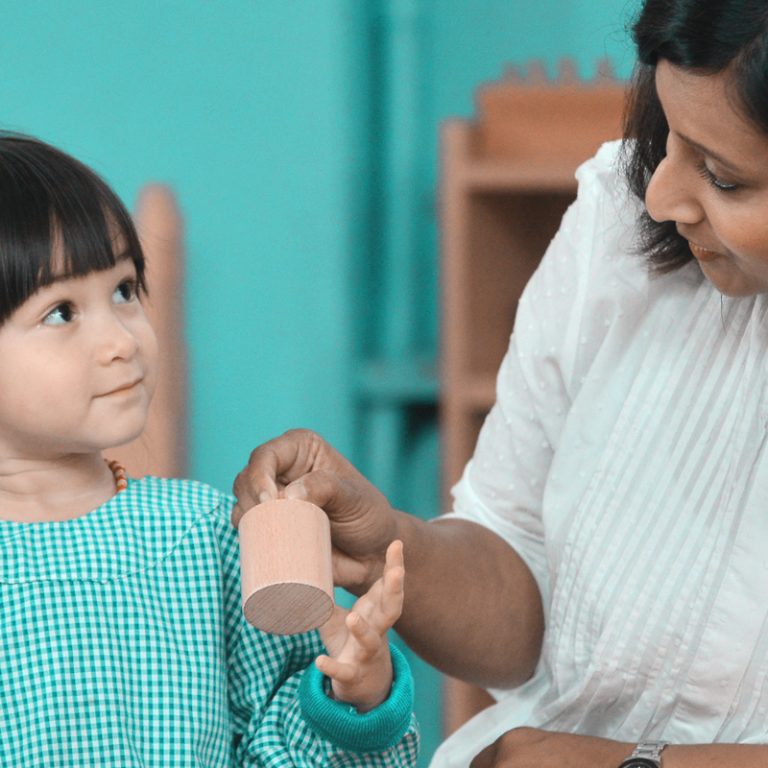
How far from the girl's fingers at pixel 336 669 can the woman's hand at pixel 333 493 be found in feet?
0.46

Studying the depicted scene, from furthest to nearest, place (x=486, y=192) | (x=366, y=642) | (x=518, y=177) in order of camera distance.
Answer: (x=486, y=192) < (x=518, y=177) < (x=366, y=642)

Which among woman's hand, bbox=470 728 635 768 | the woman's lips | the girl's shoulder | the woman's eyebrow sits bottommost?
woman's hand, bbox=470 728 635 768

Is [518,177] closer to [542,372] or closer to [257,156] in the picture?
[257,156]

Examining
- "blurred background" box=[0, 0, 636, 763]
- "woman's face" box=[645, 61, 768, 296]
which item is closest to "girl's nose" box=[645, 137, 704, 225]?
"woman's face" box=[645, 61, 768, 296]

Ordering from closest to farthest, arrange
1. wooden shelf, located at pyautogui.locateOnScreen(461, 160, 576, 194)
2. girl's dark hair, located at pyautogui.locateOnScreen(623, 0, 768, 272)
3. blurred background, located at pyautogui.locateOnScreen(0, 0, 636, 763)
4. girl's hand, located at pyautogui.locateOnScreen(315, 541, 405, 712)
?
girl's dark hair, located at pyautogui.locateOnScreen(623, 0, 768, 272) → girl's hand, located at pyautogui.locateOnScreen(315, 541, 405, 712) → wooden shelf, located at pyautogui.locateOnScreen(461, 160, 576, 194) → blurred background, located at pyautogui.locateOnScreen(0, 0, 636, 763)

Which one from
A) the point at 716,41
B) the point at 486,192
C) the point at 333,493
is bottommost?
the point at 486,192

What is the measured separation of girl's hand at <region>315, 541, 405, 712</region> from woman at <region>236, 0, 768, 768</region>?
0.12 meters

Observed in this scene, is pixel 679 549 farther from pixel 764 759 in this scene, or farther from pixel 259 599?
pixel 259 599

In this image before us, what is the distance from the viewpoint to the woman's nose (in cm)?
111

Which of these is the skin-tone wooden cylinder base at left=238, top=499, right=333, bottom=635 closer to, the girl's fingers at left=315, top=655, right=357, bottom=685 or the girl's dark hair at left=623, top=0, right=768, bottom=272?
the girl's fingers at left=315, top=655, right=357, bottom=685

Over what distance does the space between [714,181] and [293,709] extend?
573 millimetres

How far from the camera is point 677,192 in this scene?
1.11 meters

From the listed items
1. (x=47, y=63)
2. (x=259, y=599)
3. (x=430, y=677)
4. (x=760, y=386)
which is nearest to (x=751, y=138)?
(x=760, y=386)

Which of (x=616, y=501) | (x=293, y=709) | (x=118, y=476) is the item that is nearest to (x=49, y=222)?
(x=118, y=476)
